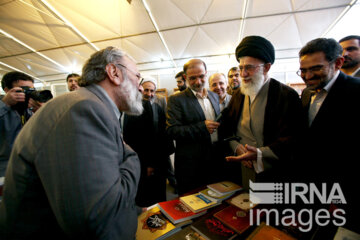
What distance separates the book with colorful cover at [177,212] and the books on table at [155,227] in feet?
0.08

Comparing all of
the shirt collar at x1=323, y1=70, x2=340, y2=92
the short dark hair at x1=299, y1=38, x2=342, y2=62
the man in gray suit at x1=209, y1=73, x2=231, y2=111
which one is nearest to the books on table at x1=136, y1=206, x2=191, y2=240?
the shirt collar at x1=323, y1=70, x2=340, y2=92

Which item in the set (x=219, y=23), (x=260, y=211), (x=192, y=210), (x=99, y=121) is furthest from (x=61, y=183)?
(x=219, y=23)

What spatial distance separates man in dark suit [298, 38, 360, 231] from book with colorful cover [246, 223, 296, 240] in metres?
0.54

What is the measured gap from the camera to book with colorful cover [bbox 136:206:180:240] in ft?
3.02

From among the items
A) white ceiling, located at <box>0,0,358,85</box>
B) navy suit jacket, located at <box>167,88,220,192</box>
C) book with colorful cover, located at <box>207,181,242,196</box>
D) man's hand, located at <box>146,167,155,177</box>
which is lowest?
man's hand, located at <box>146,167,155,177</box>

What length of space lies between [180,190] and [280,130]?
1.42 meters

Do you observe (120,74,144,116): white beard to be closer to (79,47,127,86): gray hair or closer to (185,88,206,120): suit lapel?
(79,47,127,86): gray hair

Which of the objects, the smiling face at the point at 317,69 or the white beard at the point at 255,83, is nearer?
the smiling face at the point at 317,69

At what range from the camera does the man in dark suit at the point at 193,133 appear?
1.83 meters

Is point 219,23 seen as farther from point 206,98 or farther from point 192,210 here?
point 192,210

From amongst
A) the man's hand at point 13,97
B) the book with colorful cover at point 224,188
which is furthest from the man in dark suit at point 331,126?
the man's hand at point 13,97

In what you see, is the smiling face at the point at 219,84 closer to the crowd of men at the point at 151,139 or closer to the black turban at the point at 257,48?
the crowd of men at the point at 151,139

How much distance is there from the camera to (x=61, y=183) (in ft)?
2.02

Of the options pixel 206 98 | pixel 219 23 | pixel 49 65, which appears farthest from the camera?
pixel 49 65
